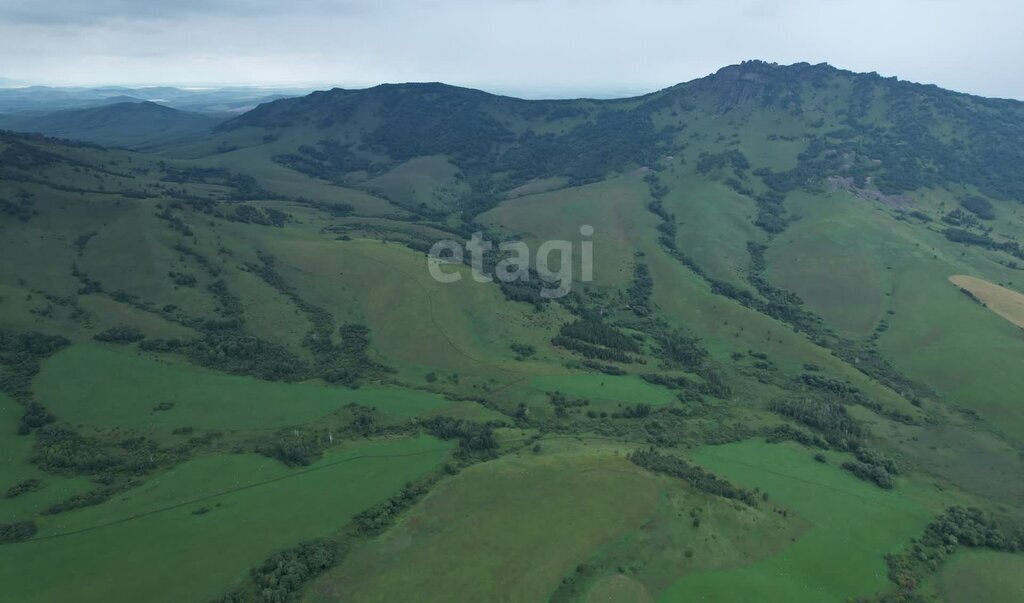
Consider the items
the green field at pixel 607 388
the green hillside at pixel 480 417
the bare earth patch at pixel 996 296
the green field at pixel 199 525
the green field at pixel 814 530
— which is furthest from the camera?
the bare earth patch at pixel 996 296

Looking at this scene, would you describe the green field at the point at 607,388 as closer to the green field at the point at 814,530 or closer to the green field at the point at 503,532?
the green field at the point at 814,530

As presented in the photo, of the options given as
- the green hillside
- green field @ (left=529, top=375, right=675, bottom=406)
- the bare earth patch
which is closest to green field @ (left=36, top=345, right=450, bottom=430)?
the green hillside

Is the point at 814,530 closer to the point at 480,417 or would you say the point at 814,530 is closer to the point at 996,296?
the point at 480,417

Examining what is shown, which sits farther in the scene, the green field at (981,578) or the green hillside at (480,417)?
the green hillside at (480,417)

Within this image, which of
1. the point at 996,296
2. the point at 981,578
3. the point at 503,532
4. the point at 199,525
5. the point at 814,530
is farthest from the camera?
the point at 996,296

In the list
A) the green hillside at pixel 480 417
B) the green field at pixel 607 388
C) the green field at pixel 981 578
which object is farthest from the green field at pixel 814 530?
the green field at pixel 607 388

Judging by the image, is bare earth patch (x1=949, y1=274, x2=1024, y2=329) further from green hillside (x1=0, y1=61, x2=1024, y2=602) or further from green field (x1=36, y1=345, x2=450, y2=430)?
green field (x1=36, y1=345, x2=450, y2=430)

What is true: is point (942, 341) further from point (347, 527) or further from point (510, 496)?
point (347, 527)

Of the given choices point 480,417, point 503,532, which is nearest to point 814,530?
point 503,532
